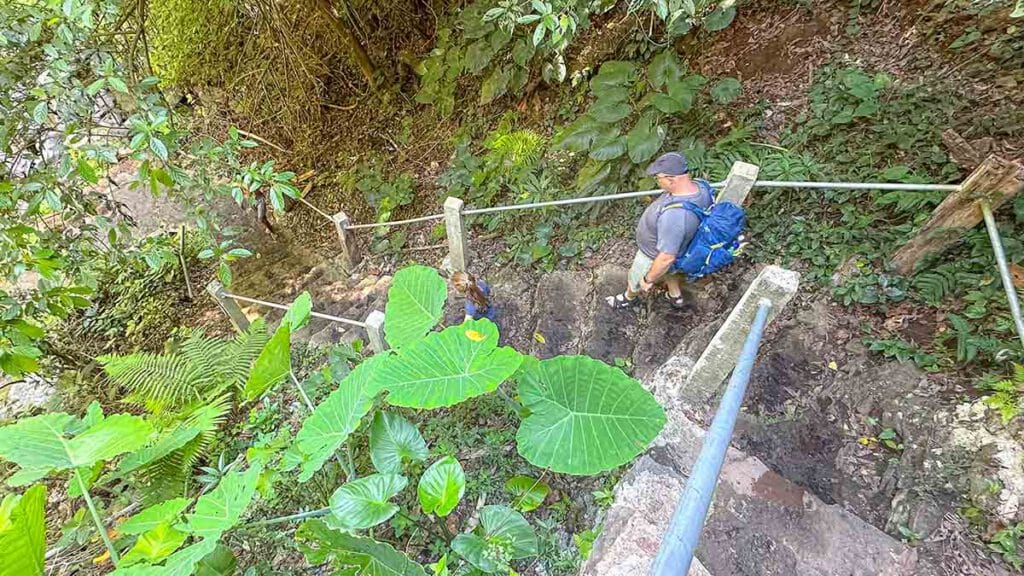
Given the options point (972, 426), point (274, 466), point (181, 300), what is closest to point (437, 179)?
point (181, 300)

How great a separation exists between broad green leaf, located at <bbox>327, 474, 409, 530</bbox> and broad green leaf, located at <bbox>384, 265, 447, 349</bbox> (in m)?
0.47

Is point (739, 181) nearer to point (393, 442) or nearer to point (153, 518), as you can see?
point (393, 442)

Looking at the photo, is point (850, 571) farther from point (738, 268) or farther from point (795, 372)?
point (738, 268)

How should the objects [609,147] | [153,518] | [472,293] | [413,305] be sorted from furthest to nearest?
1. [609,147]
2. [472,293]
3. [413,305]
4. [153,518]

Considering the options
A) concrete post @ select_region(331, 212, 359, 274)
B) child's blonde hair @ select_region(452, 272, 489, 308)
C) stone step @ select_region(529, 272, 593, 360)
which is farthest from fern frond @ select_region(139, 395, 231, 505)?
concrete post @ select_region(331, 212, 359, 274)

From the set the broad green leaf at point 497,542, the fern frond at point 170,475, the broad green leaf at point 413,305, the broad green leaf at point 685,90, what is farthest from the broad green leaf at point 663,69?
the fern frond at point 170,475

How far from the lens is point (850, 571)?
154 cm

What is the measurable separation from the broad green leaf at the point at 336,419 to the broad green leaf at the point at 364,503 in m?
0.13

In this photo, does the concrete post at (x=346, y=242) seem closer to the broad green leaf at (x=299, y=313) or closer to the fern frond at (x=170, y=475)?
the fern frond at (x=170, y=475)

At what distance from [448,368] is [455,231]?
2041mm

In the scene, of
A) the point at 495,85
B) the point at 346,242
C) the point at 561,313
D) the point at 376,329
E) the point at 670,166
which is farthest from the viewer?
the point at 495,85

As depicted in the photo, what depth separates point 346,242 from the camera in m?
4.38

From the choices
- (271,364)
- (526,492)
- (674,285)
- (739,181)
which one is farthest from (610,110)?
(271,364)

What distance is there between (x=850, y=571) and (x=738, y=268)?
1.69 metres
